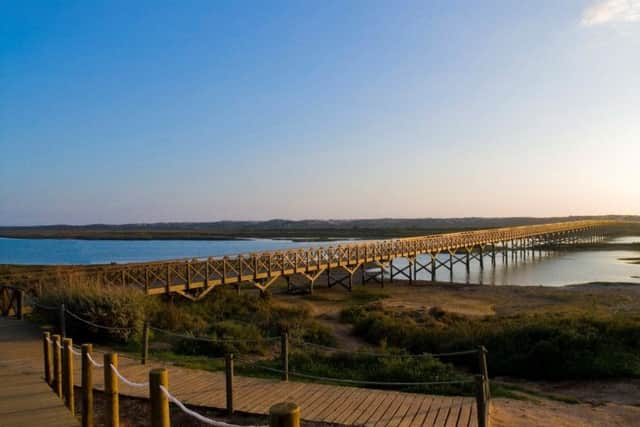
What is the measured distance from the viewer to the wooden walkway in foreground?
6469mm

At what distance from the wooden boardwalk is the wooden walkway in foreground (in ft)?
0.44

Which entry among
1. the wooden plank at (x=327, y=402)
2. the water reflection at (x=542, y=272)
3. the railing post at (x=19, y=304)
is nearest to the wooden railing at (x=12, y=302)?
the railing post at (x=19, y=304)

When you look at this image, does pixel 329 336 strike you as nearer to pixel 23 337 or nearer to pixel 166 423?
pixel 23 337

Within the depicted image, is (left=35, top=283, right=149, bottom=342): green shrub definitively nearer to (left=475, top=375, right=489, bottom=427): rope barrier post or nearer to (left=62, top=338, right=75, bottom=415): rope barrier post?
(left=62, top=338, right=75, bottom=415): rope barrier post

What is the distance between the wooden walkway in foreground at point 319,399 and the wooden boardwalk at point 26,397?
0.14 m

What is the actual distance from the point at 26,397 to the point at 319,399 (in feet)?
12.6

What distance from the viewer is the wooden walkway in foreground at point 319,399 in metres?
6.47

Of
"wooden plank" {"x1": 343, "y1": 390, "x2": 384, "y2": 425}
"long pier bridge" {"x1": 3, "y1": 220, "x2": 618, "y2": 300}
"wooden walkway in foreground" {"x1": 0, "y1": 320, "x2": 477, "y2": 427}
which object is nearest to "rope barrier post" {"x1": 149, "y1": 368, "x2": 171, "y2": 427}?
"wooden walkway in foreground" {"x1": 0, "y1": 320, "x2": 477, "y2": 427}

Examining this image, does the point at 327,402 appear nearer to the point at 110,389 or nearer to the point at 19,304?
the point at 110,389

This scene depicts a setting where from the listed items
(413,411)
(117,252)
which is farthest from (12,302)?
(117,252)

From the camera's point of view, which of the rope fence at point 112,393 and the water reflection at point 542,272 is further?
the water reflection at point 542,272

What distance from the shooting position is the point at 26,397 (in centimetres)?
638

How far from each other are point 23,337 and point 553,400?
11.1m

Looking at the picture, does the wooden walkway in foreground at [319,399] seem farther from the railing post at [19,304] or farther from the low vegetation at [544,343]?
the railing post at [19,304]
